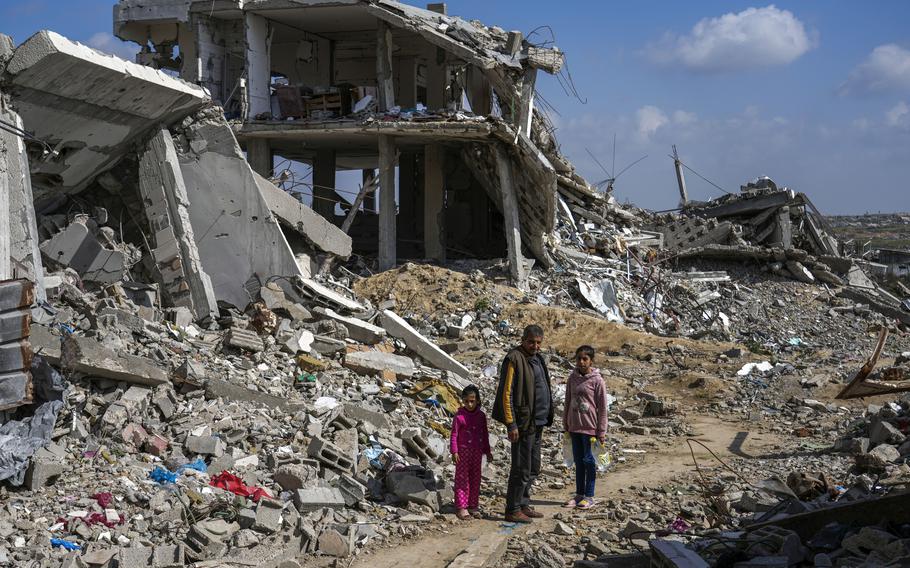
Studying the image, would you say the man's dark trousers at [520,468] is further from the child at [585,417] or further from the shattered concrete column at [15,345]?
the shattered concrete column at [15,345]

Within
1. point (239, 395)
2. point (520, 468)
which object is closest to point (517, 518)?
point (520, 468)

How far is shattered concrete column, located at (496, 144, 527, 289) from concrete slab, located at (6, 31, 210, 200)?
8.04 meters

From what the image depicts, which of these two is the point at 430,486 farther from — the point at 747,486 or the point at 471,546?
the point at 747,486

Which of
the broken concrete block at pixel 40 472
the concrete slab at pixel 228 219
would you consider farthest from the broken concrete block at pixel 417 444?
the concrete slab at pixel 228 219

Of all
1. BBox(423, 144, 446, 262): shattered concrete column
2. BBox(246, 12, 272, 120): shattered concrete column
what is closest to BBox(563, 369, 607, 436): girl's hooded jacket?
BBox(423, 144, 446, 262): shattered concrete column

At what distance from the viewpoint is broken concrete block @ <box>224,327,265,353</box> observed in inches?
414

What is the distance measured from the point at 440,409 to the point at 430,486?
2475mm

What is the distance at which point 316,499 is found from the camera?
704cm

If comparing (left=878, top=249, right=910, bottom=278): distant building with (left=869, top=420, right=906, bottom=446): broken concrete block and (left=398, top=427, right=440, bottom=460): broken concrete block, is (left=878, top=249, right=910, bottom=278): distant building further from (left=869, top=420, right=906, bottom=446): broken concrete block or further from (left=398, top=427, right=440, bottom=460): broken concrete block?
(left=398, top=427, right=440, bottom=460): broken concrete block

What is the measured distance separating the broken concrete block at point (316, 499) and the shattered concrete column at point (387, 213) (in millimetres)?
12949

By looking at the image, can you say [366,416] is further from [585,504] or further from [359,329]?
[359,329]

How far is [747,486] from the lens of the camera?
316 inches

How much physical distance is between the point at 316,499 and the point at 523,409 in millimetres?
1639

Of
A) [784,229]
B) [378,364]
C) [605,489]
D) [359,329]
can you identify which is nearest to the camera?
[605,489]
